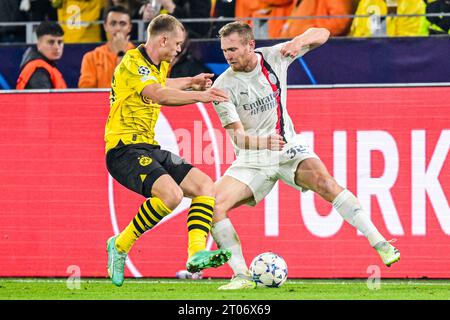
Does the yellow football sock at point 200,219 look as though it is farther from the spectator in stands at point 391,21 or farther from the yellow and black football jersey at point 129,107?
the spectator in stands at point 391,21

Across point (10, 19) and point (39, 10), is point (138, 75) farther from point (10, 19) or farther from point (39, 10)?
point (39, 10)

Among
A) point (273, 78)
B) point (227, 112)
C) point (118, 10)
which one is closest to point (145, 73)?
point (227, 112)

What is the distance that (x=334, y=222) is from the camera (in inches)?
415

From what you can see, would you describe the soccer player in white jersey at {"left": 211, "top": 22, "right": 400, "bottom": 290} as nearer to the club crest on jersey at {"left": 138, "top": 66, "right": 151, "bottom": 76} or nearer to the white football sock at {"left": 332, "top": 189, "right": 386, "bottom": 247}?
the white football sock at {"left": 332, "top": 189, "right": 386, "bottom": 247}

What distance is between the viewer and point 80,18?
13.6 meters

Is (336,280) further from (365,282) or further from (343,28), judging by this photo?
(343,28)

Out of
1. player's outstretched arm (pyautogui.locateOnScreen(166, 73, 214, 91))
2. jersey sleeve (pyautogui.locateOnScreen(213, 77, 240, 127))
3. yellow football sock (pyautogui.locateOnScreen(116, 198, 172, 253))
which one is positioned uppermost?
player's outstretched arm (pyautogui.locateOnScreen(166, 73, 214, 91))

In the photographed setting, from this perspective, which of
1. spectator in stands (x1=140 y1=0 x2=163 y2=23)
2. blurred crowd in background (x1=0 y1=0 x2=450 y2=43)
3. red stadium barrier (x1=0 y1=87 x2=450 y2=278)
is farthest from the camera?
spectator in stands (x1=140 y1=0 x2=163 y2=23)

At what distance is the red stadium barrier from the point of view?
10.4 meters

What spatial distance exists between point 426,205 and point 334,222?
0.89m

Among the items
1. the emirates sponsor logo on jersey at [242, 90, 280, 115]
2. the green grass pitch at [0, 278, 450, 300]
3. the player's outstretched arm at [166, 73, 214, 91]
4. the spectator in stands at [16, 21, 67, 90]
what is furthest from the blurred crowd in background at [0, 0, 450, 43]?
the green grass pitch at [0, 278, 450, 300]

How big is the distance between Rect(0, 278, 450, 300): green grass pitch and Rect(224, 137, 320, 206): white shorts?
0.89 meters

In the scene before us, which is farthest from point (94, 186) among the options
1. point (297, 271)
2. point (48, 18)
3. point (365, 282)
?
point (48, 18)

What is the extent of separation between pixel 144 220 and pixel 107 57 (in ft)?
12.2
